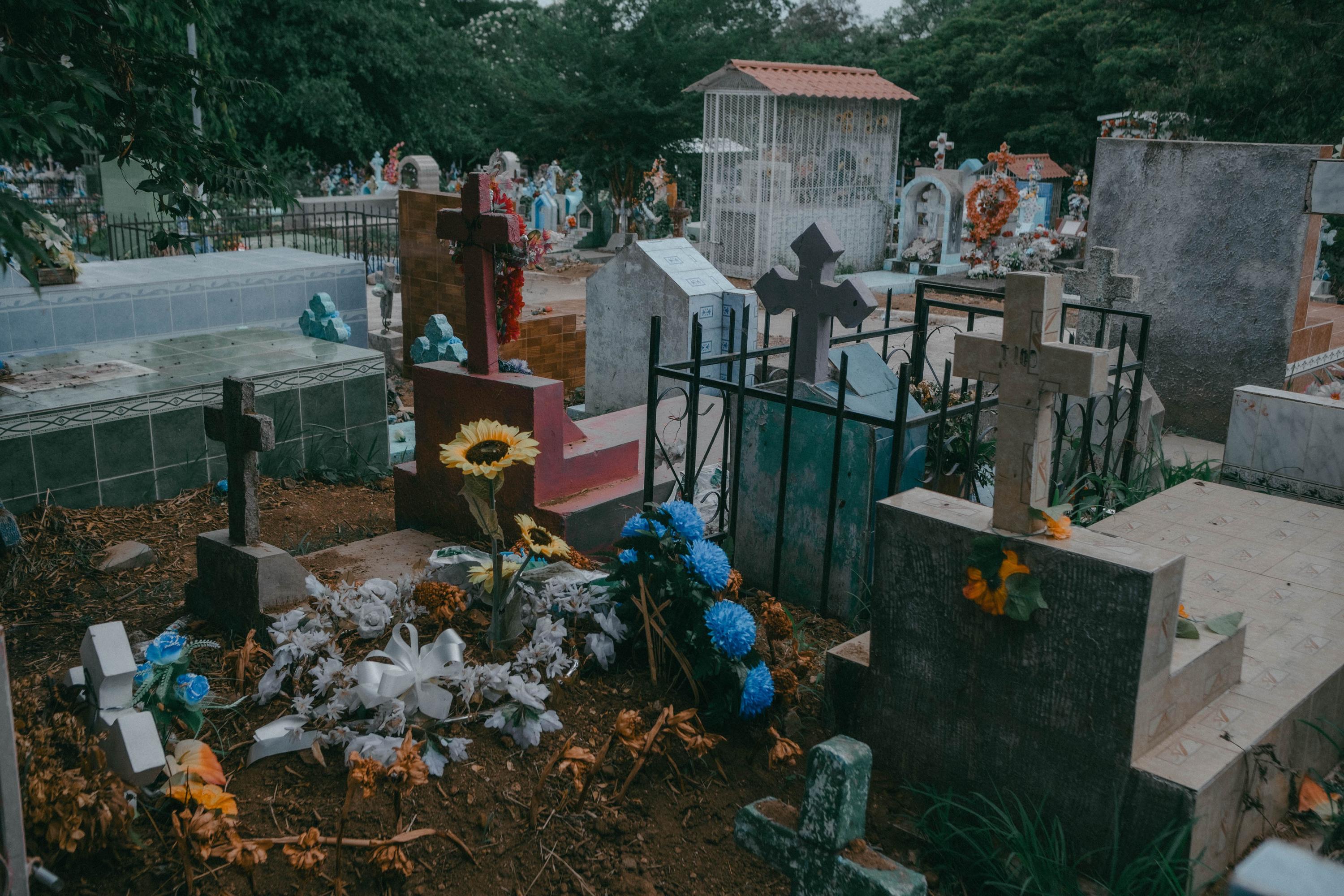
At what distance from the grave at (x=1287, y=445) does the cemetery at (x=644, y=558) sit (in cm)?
2

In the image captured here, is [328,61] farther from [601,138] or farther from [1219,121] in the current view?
[1219,121]

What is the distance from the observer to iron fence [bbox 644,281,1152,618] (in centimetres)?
429

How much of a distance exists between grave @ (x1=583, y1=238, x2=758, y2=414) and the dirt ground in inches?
187

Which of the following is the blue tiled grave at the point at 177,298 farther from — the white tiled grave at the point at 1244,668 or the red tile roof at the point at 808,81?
the red tile roof at the point at 808,81

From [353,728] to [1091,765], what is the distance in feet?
6.75

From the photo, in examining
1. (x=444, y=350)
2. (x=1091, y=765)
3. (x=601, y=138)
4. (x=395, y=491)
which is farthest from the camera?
(x=601, y=138)

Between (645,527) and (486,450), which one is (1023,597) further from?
(486,450)

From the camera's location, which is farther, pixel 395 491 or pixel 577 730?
pixel 395 491

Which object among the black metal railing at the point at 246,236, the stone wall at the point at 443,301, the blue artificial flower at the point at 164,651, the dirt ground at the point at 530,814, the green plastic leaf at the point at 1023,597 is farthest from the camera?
the black metal railing at the point at 246,236

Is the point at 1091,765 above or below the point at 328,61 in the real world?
below

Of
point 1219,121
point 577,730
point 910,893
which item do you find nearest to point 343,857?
point 577,730

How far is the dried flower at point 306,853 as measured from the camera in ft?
7.69

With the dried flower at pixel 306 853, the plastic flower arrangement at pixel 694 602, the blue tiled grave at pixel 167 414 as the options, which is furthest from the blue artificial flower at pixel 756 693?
the blue tiled grave at pixel 167 414

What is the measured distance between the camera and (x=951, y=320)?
560 inches
